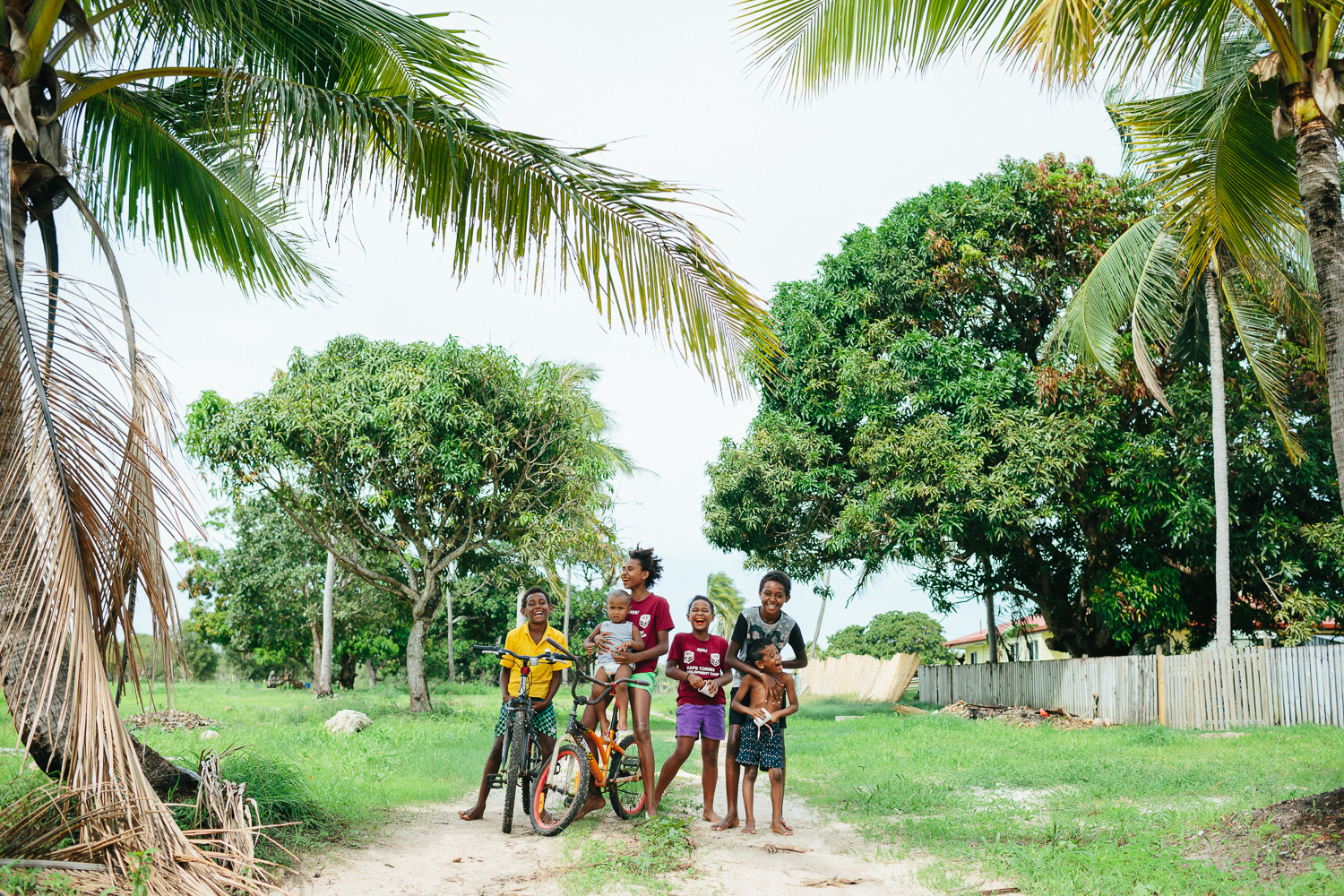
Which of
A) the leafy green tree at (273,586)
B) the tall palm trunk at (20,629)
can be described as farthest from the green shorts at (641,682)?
the leafy green tree at (273,586)

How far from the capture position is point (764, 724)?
655 cm

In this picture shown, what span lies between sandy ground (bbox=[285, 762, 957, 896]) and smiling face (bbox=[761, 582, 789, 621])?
150cm

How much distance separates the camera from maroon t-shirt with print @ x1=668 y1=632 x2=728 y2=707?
6.64m

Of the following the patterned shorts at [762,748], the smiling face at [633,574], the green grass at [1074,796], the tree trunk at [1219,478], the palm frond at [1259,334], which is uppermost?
the palm frond at [1259,334]

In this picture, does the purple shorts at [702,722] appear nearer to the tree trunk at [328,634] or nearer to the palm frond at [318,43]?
the palm frond at [318,43]

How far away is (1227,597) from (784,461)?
8289mm

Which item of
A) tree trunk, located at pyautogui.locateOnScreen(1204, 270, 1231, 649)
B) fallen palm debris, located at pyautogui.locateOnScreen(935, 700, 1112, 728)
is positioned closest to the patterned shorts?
tree trunk, located at pyautogui.locateOnScreen(1204, 270, 1231, 649)

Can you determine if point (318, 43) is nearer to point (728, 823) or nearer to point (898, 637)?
point (728, 823)

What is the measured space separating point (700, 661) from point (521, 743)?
53.3 inches

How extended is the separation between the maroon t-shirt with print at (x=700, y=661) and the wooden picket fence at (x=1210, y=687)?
11.8 meters

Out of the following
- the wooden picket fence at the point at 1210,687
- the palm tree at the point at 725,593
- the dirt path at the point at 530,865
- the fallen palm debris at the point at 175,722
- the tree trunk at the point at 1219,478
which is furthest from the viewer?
the palm tree at the point at 725,593

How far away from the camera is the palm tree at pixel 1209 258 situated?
22.8 ft

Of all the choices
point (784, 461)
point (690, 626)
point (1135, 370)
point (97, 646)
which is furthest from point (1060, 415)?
point (97, 646)

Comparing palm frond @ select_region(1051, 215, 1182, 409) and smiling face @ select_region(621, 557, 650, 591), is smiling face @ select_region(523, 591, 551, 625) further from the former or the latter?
palm frond @ select_region(1051, 215, 1182, 409)
